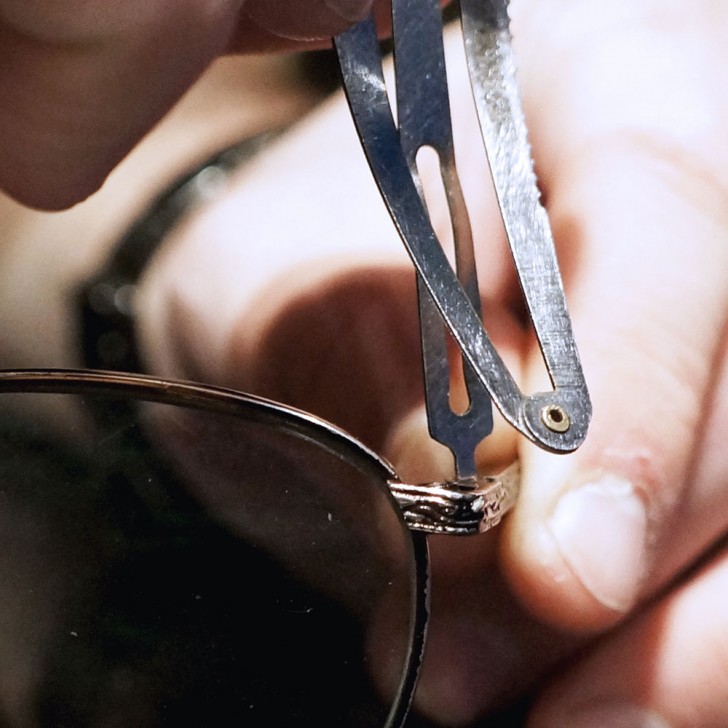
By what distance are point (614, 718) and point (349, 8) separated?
29 centimetres

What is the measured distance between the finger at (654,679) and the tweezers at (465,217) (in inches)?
3.8

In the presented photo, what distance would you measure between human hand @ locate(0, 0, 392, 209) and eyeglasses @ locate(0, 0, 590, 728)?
3 cm

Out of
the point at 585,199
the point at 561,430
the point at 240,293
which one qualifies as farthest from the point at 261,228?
the point at 561,430

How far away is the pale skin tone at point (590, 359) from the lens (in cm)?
37

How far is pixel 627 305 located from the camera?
405 millimetres

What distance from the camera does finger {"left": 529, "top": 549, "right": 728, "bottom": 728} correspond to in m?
0.39

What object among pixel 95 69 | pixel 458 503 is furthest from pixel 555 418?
pixel 95 69

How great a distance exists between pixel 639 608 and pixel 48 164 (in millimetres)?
303

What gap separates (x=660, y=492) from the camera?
0.38 m

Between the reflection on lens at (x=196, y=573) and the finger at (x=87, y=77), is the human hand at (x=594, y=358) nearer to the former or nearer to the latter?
the reflection on lens at (x=196, y=573)

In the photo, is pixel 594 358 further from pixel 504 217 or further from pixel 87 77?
pixel 87 77

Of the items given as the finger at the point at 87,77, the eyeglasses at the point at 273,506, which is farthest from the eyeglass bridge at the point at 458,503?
the finger at the point at 87,77

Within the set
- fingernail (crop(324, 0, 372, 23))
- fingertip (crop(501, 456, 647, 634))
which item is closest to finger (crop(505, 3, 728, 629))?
fingertip (crop(501, 456, 647, 634))

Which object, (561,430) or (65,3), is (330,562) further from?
(65,3)
